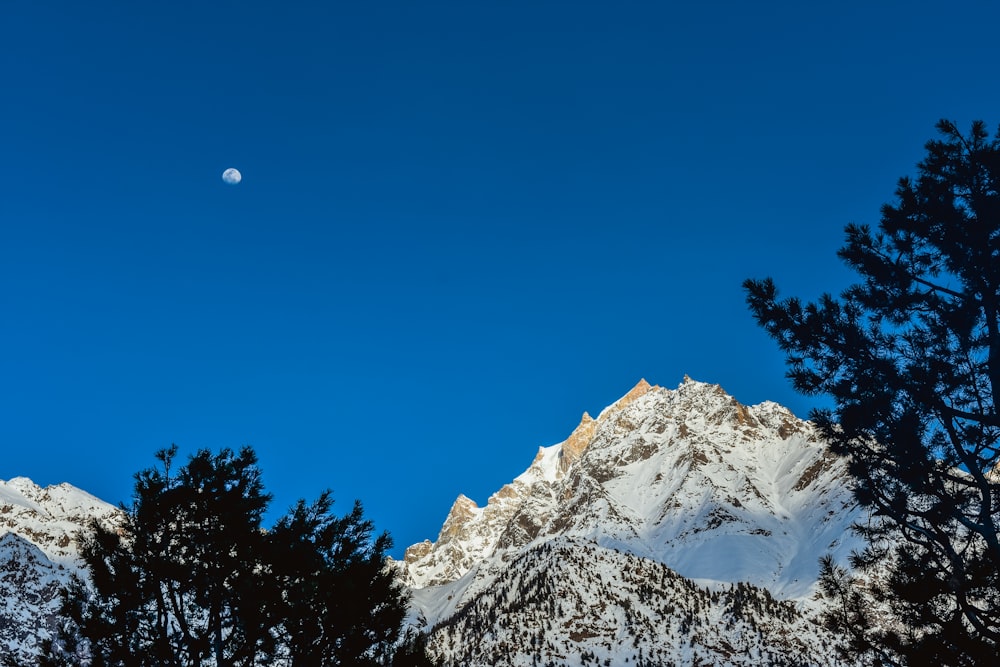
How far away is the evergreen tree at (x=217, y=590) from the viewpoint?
679 inches

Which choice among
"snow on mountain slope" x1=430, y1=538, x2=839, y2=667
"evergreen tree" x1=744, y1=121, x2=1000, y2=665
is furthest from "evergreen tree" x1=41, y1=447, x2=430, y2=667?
"snow on mountain slope" x1=430, y1=538, x2=839, y2=667

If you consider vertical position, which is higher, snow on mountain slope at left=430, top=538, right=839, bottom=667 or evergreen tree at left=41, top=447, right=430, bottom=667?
snow on mountain slope at left=430, top=538, right=839, bottom=667

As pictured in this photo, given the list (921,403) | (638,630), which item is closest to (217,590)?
(921,403)

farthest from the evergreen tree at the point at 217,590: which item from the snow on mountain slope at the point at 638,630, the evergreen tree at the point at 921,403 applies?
the snow on mountain slope at the point at 638,630

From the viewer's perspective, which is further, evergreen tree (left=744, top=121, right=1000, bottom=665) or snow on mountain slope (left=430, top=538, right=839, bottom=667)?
snow on mountain slope (left=430, top=538, right=839, bottom=667)

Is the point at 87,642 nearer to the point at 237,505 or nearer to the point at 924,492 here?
the point at 237,505

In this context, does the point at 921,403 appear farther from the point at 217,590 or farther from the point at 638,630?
the point at 638,630

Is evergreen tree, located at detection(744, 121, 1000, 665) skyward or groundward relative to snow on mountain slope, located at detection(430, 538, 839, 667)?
groundward

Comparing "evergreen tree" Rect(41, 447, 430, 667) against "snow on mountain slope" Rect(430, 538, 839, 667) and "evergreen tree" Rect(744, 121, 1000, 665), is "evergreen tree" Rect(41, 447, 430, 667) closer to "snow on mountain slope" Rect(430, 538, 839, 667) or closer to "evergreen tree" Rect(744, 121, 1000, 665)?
"evergreen tree" Rect(744, 121, 1000, 665)

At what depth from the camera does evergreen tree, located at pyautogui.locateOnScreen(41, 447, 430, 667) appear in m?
17.2

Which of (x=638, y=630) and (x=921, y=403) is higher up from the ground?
(x=638, y=630)

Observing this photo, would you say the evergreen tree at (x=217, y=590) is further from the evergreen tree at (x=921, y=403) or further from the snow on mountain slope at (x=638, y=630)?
the snow on mountain slope at (x=638, y=630)

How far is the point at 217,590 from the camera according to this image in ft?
→ 59.3

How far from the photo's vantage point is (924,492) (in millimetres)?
14453
